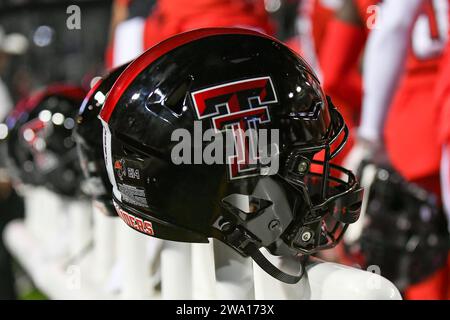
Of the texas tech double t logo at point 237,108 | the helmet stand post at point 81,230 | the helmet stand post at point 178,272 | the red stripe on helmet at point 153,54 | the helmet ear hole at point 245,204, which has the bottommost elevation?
the helmet stand post at point 81,230

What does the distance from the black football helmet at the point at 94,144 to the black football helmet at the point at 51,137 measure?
0.51 m

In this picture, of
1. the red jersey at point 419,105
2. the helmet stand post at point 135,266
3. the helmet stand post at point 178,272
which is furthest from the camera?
the red jersey at point 419,105

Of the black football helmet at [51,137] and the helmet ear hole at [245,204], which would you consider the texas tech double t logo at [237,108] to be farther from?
the black football helmet at [51,137]

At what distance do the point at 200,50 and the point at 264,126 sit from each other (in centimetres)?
16

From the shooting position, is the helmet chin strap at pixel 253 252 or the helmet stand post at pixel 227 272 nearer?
the helmet chin strap at pixel 253 252

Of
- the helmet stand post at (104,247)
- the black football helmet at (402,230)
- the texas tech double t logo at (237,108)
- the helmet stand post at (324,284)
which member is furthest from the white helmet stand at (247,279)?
the black football helmet at (402,230)

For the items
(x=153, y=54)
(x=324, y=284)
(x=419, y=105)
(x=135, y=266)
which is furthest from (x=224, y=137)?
(x=419, y=105)

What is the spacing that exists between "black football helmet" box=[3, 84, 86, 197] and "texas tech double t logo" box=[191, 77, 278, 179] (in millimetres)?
1024

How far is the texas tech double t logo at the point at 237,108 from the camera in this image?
1095 millimetres

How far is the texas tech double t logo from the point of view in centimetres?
109

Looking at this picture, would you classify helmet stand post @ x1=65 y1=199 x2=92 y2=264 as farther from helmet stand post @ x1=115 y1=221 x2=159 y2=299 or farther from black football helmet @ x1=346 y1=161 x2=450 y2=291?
black football helmet @ x1=346 y1=161 x2=450 y2=291

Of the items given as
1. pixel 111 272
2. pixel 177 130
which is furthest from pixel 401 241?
pixel 177 130

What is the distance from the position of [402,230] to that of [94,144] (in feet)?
3.03

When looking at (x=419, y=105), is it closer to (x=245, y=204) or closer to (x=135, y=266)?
(x=135, y=266)
